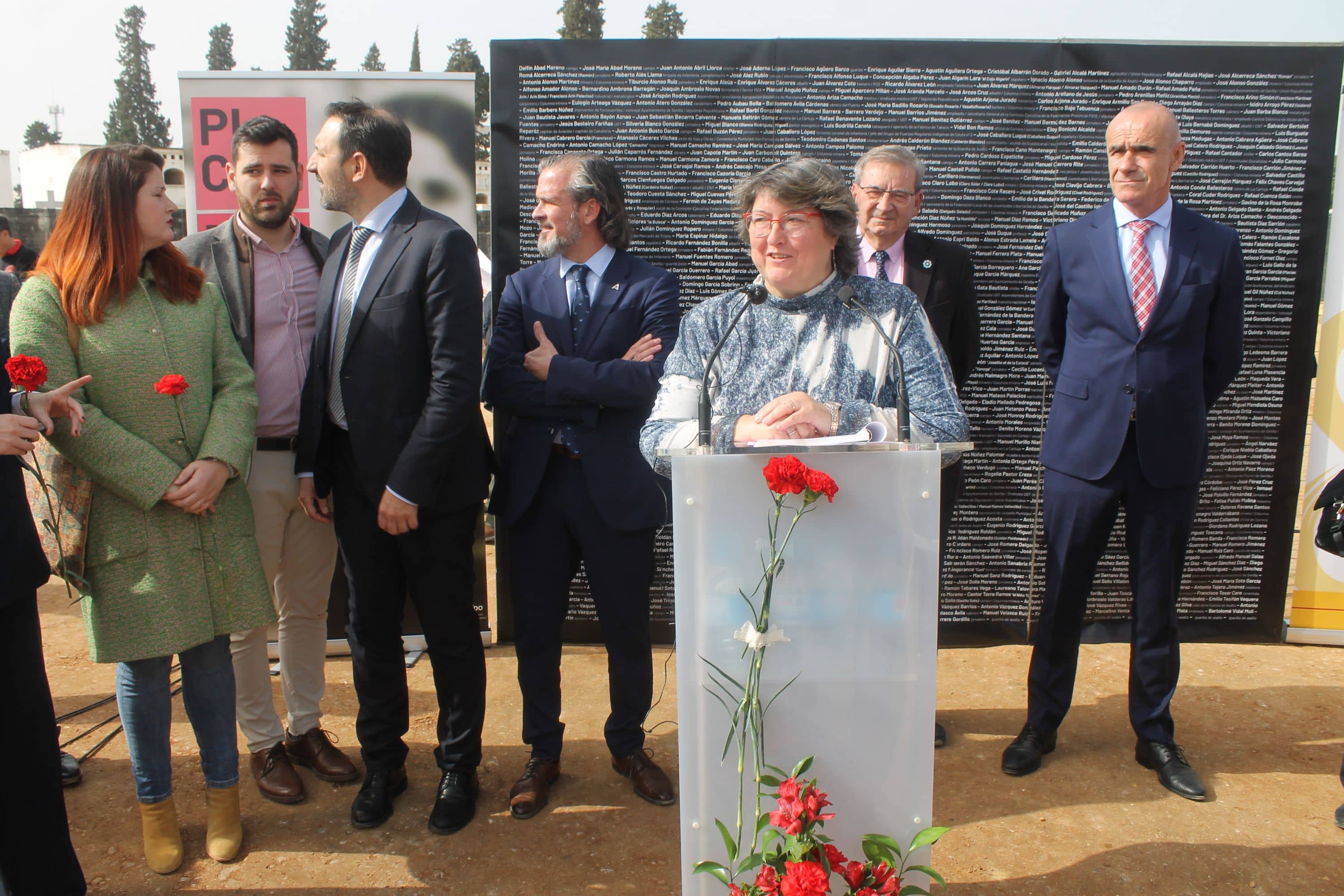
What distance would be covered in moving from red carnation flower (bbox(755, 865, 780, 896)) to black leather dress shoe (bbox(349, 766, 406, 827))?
173 cm

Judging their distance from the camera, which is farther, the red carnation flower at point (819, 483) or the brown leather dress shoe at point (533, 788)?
the brown leather dress shoe at point (533, 788)

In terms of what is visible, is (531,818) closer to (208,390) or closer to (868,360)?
(208,390)

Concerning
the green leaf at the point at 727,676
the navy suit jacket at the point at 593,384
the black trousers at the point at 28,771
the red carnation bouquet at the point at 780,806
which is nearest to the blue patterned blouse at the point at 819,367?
the red carnation bouquet at the point at 780,806

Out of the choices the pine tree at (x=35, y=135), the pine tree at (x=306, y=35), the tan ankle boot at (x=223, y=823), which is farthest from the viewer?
the pine tree at (x=35, y=135)

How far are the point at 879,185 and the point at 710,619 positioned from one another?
2075mm

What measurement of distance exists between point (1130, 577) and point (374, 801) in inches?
110

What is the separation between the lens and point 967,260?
11.4 ft

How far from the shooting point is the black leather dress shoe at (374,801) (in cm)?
298

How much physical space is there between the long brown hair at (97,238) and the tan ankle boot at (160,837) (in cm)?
148

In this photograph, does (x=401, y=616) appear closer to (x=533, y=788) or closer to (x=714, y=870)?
(x=533, y=788)

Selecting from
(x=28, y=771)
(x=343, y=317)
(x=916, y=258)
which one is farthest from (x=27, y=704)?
(x=916, y=258)

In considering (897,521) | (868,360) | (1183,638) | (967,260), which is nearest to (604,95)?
(967,260)

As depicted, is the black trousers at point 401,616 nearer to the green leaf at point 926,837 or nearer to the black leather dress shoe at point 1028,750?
the green leaf at point 926,837

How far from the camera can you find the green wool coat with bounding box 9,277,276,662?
250 centimetres
